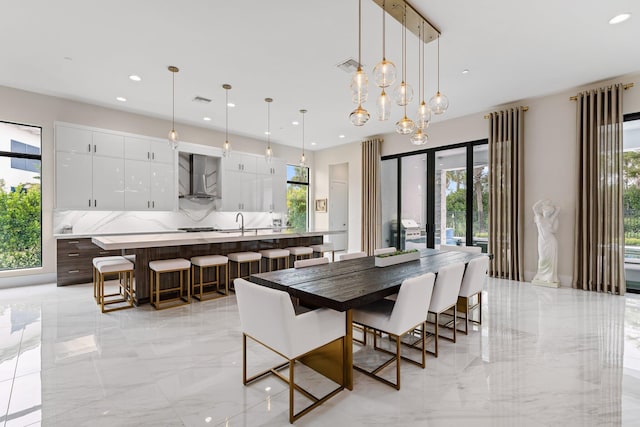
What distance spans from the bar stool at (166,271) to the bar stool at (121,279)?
0.26 metres

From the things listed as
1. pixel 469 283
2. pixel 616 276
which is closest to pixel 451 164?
pixel 616 276

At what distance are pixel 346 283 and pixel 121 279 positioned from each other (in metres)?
3.85

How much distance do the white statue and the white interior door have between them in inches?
187

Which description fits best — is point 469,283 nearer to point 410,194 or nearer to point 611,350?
point 611,350

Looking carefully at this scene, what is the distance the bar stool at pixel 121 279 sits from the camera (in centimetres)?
364

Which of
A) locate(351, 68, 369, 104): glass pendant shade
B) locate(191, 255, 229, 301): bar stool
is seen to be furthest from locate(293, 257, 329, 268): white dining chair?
locate(191, 255, 229, 301): bar stool

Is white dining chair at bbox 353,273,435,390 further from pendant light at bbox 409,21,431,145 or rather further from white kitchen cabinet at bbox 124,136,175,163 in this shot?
white kitchen cabinet at bbox 124,136,175,163

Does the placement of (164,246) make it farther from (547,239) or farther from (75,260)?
(547,239)

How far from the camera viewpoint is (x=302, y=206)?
30.0 feet

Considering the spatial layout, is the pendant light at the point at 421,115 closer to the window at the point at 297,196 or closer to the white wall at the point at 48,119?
the window at the point at 297,196

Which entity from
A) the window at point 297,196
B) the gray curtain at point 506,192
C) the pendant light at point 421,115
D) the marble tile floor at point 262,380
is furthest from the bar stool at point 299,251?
the gray curtain at point 506,192

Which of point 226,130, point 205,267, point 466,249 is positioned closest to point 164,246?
point 205,267

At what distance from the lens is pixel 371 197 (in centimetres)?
764

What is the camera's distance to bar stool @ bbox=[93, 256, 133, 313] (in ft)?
11.9
